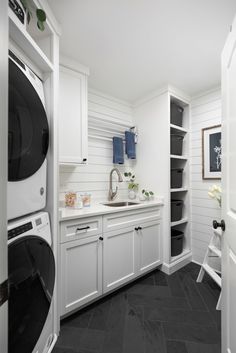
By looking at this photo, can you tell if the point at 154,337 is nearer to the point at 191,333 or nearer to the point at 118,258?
the point at 191,333

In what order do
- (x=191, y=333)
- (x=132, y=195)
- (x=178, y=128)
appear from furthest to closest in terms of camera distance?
(x=132, y=195) < (x=178, y=128) < (x=191, y=333)

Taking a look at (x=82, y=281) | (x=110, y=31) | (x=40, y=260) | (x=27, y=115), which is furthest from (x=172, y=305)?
(x=110, y=31)

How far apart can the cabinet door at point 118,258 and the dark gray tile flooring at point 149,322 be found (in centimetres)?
18

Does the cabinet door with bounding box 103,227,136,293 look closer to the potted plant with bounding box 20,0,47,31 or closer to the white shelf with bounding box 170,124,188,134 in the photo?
the white shelf with bounding box 170,124,188,134

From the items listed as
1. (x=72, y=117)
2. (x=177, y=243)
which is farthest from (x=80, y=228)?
(x=177, y=243)

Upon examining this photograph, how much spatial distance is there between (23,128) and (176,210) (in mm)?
2147

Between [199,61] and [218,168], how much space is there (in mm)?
1292

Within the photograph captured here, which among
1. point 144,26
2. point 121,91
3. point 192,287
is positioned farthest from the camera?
point 121,91

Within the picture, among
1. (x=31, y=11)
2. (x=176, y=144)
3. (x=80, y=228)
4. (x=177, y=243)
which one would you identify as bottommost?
(x=177, y=243)

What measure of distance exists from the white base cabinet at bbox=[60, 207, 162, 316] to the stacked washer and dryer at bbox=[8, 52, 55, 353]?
1.16ft

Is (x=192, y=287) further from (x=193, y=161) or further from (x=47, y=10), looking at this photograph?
(x=47, y=10)

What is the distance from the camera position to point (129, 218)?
188 cm

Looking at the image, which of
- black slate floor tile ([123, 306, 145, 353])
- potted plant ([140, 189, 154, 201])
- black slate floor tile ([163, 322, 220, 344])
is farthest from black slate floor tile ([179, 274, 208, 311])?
potted plant ([140, 189, 154, 201])

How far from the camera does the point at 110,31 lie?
4.57 ft
